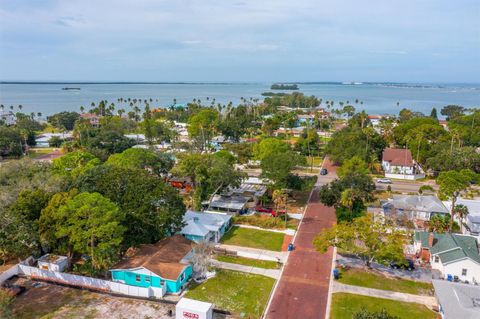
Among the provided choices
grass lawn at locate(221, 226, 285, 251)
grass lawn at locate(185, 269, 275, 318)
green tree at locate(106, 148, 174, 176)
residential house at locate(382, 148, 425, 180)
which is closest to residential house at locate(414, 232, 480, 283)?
grass lawn at locate(221, 226, 285, 251)

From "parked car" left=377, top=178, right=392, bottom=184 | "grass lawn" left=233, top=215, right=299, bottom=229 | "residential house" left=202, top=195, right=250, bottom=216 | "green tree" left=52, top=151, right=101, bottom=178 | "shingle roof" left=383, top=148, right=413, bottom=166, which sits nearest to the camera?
"grass lawn" left=233, top=215, right=299, bottom=229

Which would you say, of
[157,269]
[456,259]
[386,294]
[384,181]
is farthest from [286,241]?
[384,181]

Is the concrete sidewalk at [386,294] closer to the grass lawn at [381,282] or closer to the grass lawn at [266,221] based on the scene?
the grass lawn at [381,282]

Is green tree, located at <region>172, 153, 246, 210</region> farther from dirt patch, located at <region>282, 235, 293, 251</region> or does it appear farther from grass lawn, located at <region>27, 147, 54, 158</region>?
grass lawn, located at <region>27, 147, 54, 158</region>

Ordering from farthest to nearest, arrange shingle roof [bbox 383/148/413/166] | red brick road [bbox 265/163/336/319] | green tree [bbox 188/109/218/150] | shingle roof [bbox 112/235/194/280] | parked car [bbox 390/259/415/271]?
green tree [bbox 188/109/218/150]
shingle roof [bbox 383/148/413/166]
parked car [bbox 390/259/415/271]
shingle roof [bbox 112/235/194/280]
red brick road [bbox 265/163/336/319]

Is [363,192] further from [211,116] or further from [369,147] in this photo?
[211,116]

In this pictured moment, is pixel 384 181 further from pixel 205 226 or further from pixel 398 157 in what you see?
pixel 205 226
